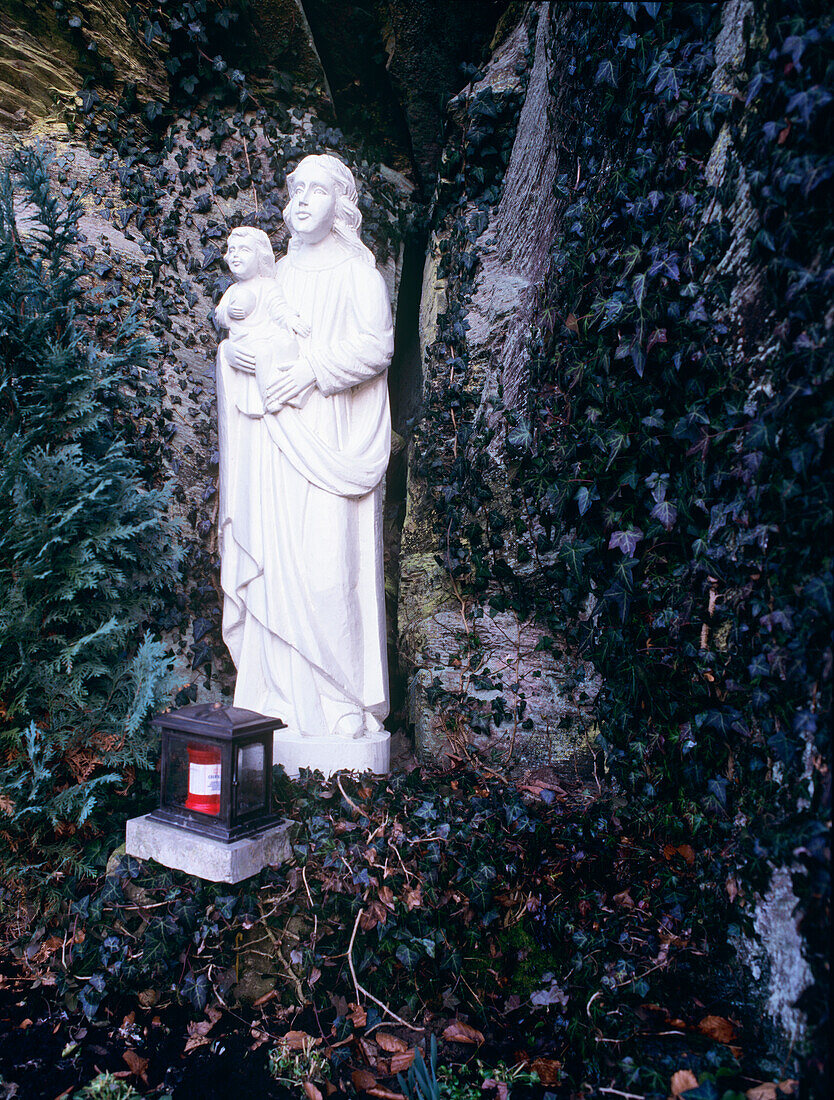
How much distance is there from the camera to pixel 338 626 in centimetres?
261

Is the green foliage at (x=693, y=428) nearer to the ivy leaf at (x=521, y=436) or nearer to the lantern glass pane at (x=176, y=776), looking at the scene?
the ivy leaf at (x=521, y=436)

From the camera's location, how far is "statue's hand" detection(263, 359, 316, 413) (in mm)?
2635

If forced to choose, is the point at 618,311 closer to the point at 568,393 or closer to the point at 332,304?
the point at 568,393

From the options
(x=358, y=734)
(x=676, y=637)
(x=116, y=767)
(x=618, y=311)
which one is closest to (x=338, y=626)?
(x=358, y=734)

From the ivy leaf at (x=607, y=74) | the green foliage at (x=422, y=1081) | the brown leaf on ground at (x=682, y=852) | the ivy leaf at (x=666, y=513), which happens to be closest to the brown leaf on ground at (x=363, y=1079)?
the green foliage at (x=422, y=1081)

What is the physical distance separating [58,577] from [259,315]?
4.64 feet

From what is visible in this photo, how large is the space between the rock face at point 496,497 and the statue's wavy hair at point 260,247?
100cm

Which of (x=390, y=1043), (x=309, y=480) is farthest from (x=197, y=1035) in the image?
(x=309, y=480)

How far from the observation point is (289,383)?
104 inches

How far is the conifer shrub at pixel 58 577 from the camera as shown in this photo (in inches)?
93.0

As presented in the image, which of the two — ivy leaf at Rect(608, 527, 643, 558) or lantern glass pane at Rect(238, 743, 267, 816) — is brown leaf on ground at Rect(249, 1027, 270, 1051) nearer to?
lantern glass pane at Rect(238, 743, 267, 816)

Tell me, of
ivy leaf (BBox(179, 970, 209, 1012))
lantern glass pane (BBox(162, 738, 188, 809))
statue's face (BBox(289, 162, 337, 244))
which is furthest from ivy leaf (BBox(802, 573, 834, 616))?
statue's face (BBox(289, 162, 337, 244))

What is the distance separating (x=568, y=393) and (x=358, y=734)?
A: 169 cm

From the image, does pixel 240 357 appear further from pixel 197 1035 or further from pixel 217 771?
pixel 197 1035
